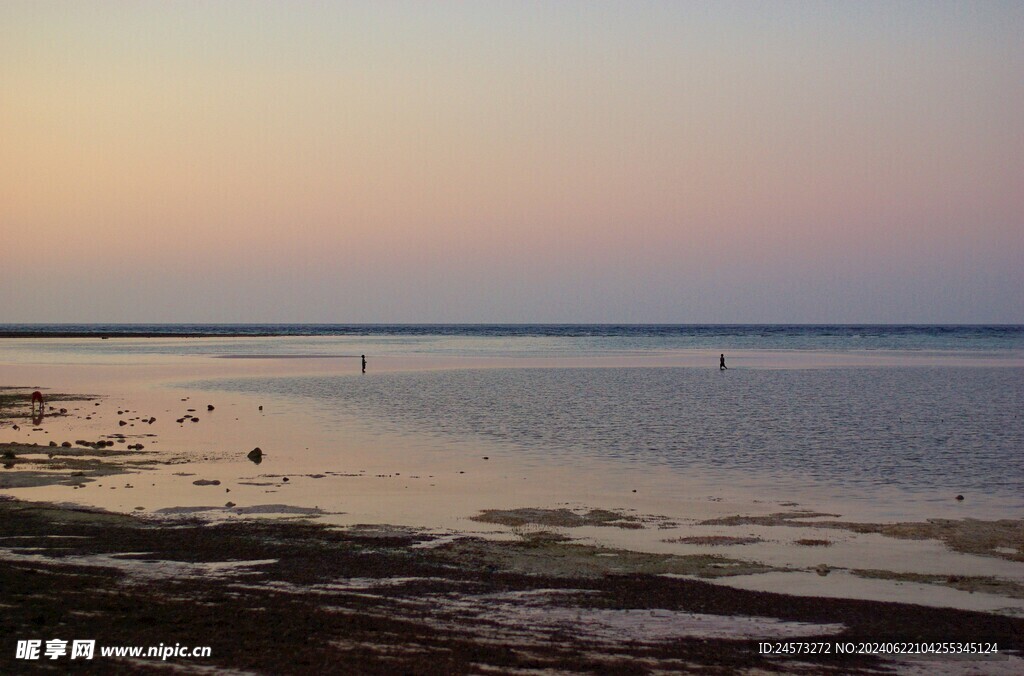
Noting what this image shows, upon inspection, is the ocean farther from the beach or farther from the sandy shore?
the sandy shore

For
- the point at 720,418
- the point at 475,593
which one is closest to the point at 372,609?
the point at 475,593

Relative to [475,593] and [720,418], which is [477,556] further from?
[720,418]

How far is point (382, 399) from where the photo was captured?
4934cm

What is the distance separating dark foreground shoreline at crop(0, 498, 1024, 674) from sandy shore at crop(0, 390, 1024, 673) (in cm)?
4

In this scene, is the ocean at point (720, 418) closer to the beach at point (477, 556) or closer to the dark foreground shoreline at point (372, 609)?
the beach at point (477, 556)

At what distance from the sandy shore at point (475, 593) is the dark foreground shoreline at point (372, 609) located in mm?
39

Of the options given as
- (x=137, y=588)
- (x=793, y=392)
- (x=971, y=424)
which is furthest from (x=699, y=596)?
(x=793, y=392)

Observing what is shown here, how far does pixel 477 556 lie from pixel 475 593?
2.47 m

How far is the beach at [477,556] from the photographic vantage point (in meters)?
10.7

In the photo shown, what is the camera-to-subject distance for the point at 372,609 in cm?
1200

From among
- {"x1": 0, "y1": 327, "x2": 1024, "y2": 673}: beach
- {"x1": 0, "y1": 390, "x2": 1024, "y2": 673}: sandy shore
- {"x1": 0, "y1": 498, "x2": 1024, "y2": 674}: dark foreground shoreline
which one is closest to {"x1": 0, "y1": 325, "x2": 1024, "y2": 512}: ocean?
{"x1": 0, "y1": 327, "x2": 1024, "y2": 673}: beach

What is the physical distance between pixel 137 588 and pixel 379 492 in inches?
386

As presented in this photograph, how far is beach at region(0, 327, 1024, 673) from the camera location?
35.1ft

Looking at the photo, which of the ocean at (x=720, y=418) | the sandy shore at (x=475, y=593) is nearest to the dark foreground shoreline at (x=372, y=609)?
the sandy shore at (x=475, y=593)
